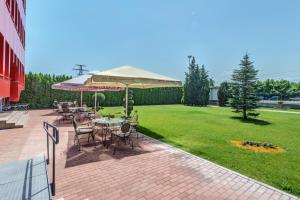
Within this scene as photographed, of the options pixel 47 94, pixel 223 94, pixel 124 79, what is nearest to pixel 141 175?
pixel 124 79

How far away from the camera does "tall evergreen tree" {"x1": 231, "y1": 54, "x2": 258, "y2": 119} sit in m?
14.9

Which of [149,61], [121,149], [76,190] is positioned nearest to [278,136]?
[121,149]

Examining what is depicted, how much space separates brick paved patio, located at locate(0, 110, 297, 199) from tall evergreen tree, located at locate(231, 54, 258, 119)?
10451mm

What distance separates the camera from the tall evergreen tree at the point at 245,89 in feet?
48.9

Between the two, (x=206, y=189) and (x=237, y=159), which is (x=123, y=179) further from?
(x=237, y=159)

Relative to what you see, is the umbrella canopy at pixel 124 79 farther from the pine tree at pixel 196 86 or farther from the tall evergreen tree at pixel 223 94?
the tall evergreen tree at pixel 223 94

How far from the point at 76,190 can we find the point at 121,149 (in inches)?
114

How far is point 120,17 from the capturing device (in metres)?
26.7

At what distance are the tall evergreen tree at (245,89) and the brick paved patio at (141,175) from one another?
10.5 meters

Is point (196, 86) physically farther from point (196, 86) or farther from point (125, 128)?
point (125, 128)

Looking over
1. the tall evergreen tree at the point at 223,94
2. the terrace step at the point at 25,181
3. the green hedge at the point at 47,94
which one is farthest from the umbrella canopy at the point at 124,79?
the tall evergreen tree at the point at 223,94

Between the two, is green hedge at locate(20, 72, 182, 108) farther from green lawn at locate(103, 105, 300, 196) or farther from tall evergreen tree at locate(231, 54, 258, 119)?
green lawn at locate(103, 105, 300, 196)

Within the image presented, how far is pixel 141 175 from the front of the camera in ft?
15.0

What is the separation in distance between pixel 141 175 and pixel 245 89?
13359 millimetres
